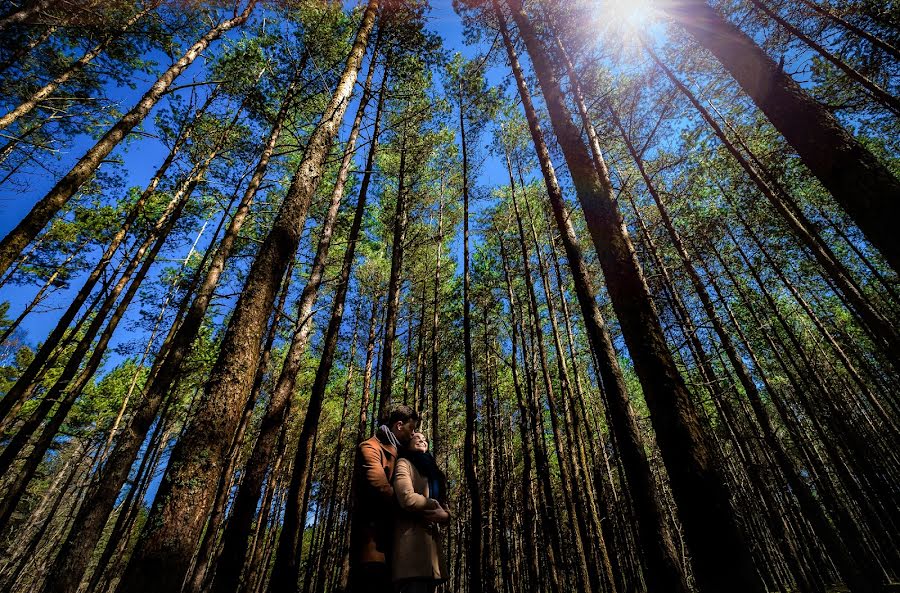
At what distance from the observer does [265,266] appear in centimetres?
360

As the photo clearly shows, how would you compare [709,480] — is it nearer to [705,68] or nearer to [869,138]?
[705,68]

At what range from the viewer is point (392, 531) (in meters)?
2.42

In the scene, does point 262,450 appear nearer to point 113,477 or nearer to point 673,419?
point 113,477

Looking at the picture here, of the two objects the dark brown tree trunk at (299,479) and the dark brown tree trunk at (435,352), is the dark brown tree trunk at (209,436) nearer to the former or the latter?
the dark brown tree trunk at (299,479)

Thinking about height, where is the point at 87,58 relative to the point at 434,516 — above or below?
above

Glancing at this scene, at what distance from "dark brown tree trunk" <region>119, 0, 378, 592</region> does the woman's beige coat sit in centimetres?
144

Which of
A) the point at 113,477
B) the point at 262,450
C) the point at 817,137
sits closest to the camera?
the point at 817,137

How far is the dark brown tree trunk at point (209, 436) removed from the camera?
228cm

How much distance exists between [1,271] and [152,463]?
42.7ft

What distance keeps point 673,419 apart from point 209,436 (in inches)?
143

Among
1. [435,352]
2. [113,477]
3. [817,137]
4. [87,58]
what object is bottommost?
[113,477]

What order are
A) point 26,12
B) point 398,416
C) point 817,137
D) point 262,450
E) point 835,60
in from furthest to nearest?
1. point 835,60
2. point 26,12
3. point 262,450
4. point 817,137
5. point 398,416

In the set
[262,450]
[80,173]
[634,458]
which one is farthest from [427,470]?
[80,173]

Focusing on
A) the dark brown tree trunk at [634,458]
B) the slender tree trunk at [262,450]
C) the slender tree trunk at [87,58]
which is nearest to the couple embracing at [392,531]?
the dark brown tree trunk at [634,458]
